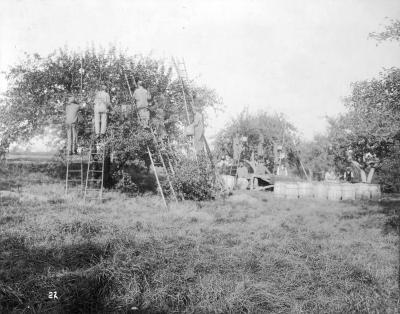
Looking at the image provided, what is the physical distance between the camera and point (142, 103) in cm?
1291

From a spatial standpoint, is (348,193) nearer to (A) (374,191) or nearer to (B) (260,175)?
(A) (374,191)

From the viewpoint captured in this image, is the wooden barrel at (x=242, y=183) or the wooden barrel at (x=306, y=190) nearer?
the wooden barrel at (x=306, y=190)

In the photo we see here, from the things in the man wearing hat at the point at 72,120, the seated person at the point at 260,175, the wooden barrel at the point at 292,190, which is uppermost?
the man wearing hat at the point at 72,120

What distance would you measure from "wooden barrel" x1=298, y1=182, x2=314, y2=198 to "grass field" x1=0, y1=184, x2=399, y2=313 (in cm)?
947

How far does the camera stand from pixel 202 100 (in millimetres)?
18281

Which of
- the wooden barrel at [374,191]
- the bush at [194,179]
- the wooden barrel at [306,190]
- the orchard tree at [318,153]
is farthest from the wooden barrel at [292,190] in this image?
the orchard tree at [318,153]

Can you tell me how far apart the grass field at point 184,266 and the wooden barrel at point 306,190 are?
9468 mm

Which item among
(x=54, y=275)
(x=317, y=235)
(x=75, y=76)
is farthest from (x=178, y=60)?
(x=54, y=275)

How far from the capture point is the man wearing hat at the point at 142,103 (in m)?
12.9

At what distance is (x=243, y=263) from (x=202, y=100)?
13162mm

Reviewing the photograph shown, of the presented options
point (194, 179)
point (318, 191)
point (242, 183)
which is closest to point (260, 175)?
point (242, 183)

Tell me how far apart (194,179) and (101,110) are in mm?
4285

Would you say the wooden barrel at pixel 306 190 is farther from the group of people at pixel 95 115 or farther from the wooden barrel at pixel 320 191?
the group of people at pixel 95 115

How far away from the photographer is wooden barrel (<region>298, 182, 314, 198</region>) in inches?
744
